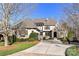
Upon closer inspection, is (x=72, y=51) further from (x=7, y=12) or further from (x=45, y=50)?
(x=7, y=12)

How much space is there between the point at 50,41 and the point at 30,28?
0.40 meters

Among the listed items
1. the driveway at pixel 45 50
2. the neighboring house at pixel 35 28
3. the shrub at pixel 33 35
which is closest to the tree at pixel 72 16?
the neighboring house at pixel 35 28

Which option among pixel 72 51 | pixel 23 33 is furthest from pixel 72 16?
pixel 23 33

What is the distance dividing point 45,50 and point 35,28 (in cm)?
40

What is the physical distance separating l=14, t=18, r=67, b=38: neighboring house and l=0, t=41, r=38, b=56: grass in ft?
0.44

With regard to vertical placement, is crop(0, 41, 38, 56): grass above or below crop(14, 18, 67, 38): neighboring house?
below

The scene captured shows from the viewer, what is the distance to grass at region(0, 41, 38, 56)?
254 inches

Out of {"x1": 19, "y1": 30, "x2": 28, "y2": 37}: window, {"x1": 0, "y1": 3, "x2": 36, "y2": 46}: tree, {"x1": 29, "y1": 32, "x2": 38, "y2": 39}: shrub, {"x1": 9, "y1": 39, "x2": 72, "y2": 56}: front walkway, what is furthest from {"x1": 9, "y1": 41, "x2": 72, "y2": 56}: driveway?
{"x1": 0, "y1": 3, "x2": 36, "y2": 46}: tree

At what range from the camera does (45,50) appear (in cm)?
650

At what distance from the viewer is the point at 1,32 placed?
6.51 m

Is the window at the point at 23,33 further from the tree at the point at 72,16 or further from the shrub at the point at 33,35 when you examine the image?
the tree at the point at 72,16

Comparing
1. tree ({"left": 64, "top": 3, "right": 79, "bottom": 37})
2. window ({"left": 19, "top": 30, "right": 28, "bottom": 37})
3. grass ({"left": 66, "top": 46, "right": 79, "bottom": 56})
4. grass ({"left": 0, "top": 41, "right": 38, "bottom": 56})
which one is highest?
tree ({"left": 64, "top": 3, "right": 79, "bottom": 37})

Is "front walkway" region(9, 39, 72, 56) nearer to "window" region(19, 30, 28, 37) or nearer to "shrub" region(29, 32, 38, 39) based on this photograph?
"shrub" region(29, 32, 38, 39)

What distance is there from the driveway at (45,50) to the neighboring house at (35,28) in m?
0.16
